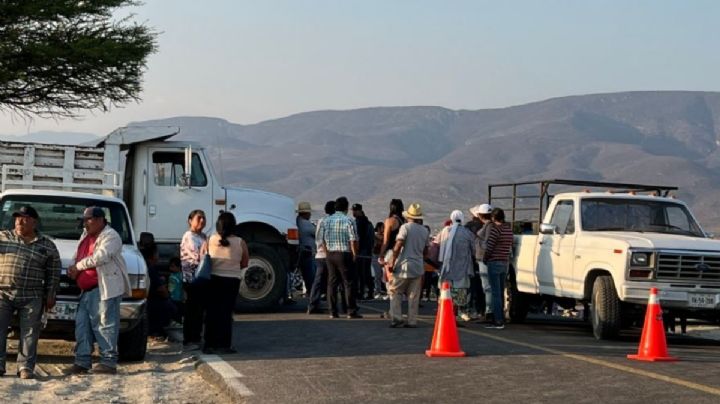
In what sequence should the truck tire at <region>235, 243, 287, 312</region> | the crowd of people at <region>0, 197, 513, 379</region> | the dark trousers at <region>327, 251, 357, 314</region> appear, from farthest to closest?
1. the truck tire at <region>235, 243, 287, 312</region>
2. the dark trousers at <region>327, 251, 357, 314</region>
3. the crowd of people at <region>0, 197, 513, 379</region>

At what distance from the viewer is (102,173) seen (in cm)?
1727

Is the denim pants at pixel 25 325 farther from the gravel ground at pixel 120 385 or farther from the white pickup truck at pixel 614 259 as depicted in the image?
the white pickup truck at pixel 614 259

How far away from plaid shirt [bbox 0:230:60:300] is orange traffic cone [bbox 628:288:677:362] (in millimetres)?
5837

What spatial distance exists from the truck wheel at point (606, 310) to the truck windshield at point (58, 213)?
5.72 m

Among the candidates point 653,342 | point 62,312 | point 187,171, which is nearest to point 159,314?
point 62,312

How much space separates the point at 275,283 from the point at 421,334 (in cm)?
446

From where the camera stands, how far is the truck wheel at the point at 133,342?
487 inches

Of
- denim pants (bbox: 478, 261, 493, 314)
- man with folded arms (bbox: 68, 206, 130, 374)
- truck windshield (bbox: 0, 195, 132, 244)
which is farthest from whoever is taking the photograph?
denim pants (bbox: 478, 261, 493, 314)

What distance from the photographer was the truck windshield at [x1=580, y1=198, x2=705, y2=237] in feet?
53.5

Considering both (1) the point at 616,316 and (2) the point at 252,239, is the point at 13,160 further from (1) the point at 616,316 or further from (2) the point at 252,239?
(1) the point at 616,316

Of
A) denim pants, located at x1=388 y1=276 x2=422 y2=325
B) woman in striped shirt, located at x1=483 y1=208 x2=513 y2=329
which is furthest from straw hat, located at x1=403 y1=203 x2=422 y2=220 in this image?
woman in striped shirt, located at x1=483 y1=208 x2=513 y2=329

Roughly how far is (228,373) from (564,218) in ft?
24.1

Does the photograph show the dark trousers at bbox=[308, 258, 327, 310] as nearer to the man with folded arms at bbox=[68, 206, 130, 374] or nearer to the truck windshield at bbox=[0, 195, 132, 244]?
the truck windshield at bbox=[0, 195, 132, 244]

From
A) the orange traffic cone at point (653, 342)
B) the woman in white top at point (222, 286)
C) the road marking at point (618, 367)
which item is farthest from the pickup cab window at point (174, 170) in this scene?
the orange traffic cone at point (653, 342)
